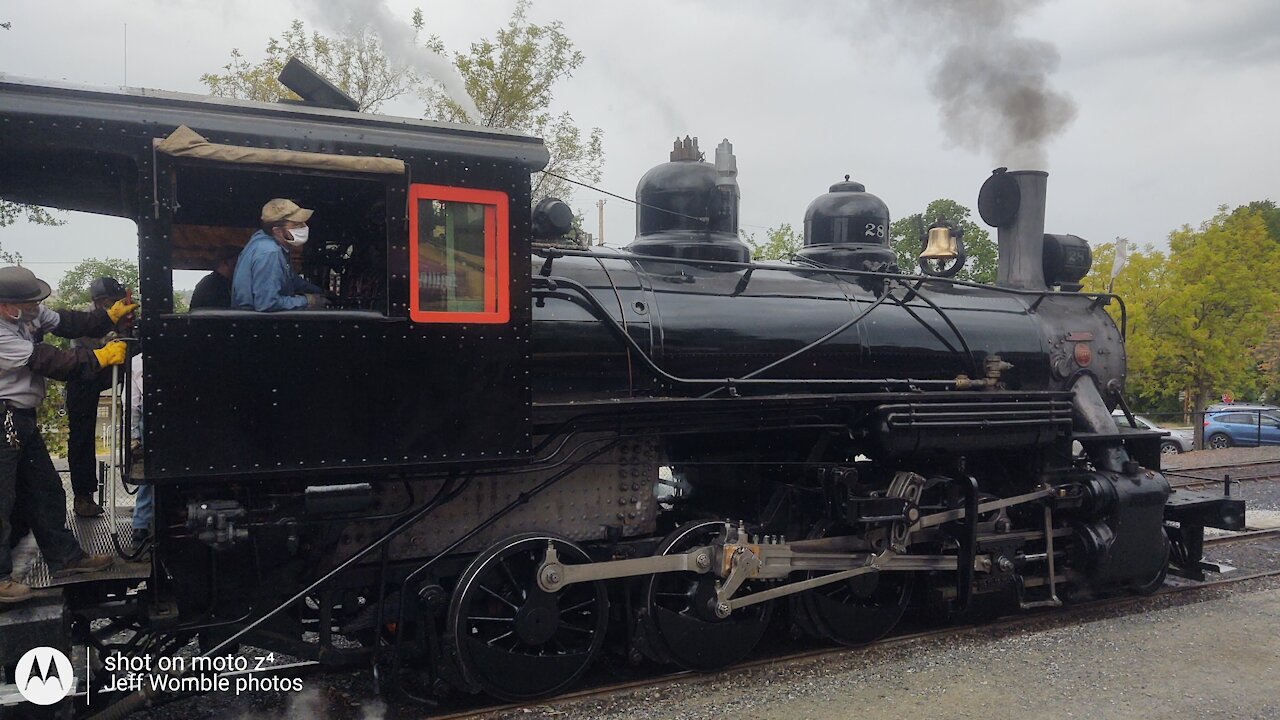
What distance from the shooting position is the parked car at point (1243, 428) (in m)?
22.7

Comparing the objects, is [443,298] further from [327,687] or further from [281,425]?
[327,687]

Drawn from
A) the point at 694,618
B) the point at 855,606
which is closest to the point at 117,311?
the point at 694,618

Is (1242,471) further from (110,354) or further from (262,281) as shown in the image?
(110,354)

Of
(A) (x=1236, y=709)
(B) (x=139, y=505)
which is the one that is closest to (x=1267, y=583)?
(A) (x=1236, y=709)

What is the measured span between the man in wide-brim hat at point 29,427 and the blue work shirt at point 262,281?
752 millimetres

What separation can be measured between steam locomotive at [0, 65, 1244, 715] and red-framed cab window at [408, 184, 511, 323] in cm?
1

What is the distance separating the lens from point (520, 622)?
4.83 meters

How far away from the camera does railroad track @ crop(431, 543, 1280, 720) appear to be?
16.4ft

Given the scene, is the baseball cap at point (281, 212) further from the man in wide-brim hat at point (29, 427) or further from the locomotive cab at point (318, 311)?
the man in wide-brim hat at point (29, 427)

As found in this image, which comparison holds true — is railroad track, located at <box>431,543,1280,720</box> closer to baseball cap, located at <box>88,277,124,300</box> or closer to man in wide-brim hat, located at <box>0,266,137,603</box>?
man in wide-brim hat, located at <box>0,266,137,603</box>

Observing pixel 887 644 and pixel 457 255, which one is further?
pixel 887 644

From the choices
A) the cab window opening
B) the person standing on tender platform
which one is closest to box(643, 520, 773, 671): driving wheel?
the cab window opening

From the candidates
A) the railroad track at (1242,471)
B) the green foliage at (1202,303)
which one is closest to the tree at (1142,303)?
the green foliage at (1202,303)

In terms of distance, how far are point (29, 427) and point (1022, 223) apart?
7356 mm
